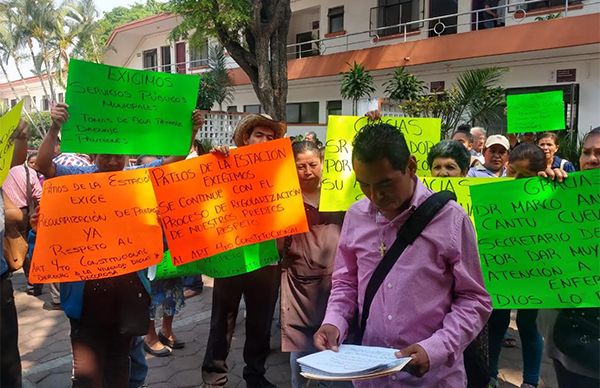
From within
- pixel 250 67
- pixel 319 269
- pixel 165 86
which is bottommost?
pixel 319 269

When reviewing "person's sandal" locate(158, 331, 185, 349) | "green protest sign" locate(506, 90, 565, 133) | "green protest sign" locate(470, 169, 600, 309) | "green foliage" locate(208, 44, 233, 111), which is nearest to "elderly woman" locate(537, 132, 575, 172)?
"green protest sign" locate(506, 90, 565, 133)

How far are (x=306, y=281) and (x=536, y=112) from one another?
12.1 ft

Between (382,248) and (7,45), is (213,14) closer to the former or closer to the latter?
(382,248)

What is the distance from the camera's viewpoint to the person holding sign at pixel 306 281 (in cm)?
261

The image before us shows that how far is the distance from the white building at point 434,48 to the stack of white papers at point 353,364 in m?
6.02

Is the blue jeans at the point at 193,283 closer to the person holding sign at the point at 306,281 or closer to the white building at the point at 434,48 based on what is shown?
the person holding sign at the point at 306,281

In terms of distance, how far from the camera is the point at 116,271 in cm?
222

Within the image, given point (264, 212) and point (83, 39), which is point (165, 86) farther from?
point (83, 39)

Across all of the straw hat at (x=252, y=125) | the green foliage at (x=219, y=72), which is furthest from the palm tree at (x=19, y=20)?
the straw hat at (x=252, y=125)

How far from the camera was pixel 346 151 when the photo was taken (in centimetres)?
267

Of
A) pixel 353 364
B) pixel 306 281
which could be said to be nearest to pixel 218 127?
pixel 306 281

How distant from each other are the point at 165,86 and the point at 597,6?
11.7m

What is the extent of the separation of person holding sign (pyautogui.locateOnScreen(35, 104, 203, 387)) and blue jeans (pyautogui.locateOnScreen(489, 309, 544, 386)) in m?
2.10

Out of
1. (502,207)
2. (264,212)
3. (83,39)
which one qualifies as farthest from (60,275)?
(83,39)
